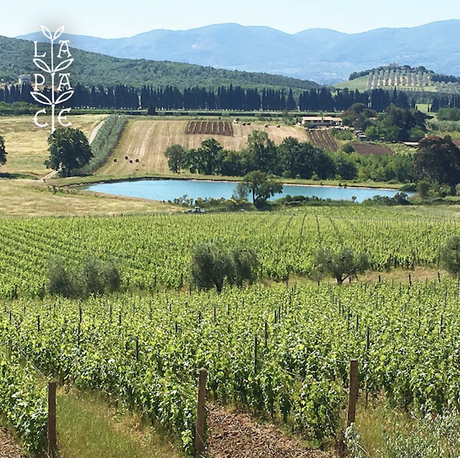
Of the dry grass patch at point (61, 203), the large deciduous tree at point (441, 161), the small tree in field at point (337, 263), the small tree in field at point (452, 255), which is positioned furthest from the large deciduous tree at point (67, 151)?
the small tree in field at point (452, 255)

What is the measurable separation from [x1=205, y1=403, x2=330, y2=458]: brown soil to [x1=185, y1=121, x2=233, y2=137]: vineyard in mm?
147050

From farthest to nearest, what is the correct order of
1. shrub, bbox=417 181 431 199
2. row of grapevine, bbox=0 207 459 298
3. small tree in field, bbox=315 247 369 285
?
shrub, bbox=417 181 431 199, row of grapevine, bbox=0 207 459 298, small tree in field, bbox=315 247 369 285

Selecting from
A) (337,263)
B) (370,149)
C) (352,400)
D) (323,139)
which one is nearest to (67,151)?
(323,139)

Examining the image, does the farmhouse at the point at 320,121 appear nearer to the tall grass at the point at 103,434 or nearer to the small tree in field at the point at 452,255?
the small tree in field at the point at 452,255

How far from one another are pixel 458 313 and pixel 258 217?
2109 inches

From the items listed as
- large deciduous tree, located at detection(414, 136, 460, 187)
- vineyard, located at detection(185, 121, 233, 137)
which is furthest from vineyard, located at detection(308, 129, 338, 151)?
large deciduous tree, located at detection(414, 136, 460, 187)

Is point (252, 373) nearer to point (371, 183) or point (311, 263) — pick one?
point (311, 263)

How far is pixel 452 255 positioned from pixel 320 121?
140 meters

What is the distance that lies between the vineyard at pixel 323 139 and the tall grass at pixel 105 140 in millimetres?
46940

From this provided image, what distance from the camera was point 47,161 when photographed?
126 meters

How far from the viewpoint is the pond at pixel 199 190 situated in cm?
10894

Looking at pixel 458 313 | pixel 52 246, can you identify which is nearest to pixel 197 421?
pixel 458 313

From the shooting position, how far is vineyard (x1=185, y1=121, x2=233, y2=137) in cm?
16138

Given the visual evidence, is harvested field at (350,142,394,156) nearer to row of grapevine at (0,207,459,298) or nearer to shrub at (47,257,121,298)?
row of grapevine at (0,207,459,298)
